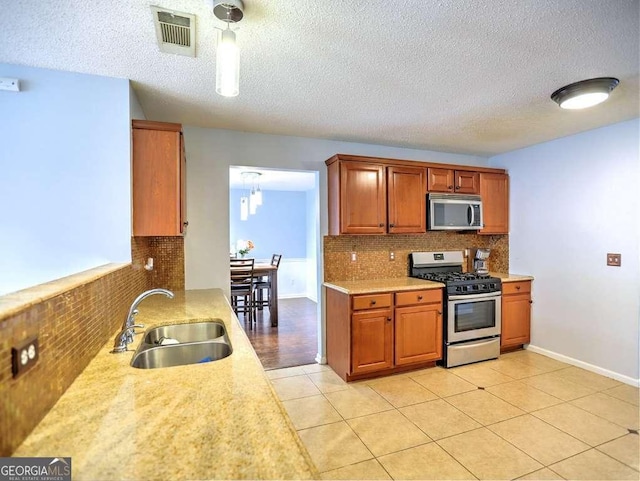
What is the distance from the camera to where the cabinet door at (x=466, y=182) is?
372cm

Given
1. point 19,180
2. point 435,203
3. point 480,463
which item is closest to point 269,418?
point 480,463

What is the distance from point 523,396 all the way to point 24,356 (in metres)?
3.25

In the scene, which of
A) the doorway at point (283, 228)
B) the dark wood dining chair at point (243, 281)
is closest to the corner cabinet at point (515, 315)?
the doorway at point (283, 228)

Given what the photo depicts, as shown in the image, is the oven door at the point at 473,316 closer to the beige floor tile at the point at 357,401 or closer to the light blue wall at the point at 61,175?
the beige floor tile at the point at 357,401

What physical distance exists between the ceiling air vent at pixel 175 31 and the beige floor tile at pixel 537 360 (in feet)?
13.3

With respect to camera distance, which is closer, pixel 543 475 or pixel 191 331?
pixel 543 475

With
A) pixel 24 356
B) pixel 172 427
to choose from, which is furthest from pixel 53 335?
pixel 172 427

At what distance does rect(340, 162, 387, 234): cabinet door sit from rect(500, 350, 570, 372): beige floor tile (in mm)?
2079

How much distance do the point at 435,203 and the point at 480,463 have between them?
2.45 m

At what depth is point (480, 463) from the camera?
188cm

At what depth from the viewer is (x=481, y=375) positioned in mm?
3082

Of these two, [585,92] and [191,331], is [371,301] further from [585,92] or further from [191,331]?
[585,92]

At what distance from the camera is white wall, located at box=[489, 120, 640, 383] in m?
2.91

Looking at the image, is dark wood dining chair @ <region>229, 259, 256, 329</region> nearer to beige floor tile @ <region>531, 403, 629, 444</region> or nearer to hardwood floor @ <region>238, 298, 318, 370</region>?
hardwood floor @ <region>238, 298, 318, 370</region>
